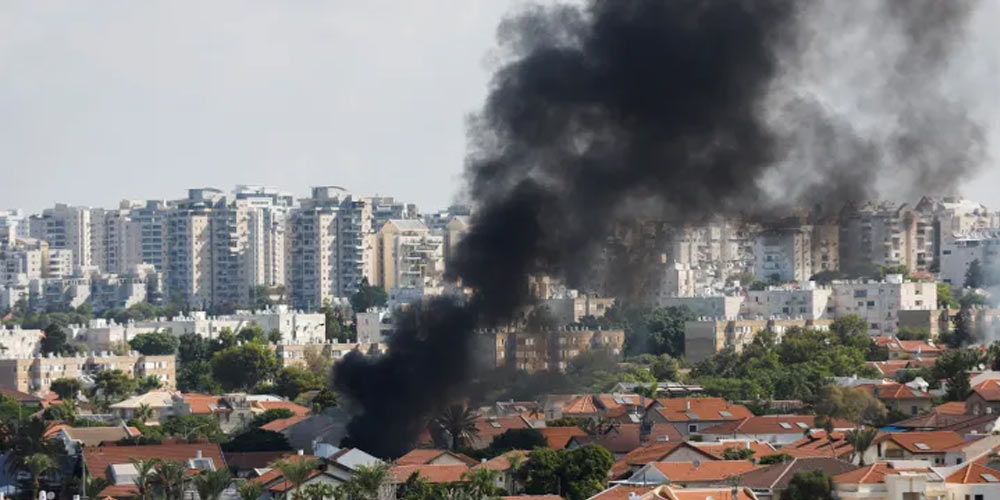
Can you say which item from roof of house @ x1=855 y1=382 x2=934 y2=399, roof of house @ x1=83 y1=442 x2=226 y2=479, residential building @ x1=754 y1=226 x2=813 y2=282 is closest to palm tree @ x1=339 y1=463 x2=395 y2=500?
roof of house @ x1=83 y1=442 x2=226 y2=479

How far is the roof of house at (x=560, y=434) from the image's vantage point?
207 ft

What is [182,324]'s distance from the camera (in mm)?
127188

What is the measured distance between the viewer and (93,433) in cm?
6719

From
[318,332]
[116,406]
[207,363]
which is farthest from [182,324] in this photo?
[116,406]

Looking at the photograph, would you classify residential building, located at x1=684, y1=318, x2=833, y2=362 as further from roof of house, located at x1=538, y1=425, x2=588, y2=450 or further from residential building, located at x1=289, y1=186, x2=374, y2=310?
residential building, located at x1=289, y1=186, x2=374, y2=310

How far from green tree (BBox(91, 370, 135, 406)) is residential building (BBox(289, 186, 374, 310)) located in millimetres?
70364

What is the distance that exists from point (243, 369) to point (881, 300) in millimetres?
30081

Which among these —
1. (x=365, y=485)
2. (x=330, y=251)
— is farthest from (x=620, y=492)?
(x=330, y=251)

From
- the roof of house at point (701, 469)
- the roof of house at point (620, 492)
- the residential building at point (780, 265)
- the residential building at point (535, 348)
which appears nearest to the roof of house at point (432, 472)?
the roof of house at point (701, 469)

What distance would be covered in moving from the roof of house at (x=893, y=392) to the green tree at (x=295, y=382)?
22340mm

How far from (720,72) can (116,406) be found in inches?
1155

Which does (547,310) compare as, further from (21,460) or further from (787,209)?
(21,460)

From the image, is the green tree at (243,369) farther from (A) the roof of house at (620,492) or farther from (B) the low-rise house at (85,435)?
(A) the roof of house at (620,492)

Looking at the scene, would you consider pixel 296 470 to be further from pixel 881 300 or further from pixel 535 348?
pixel 881 300
